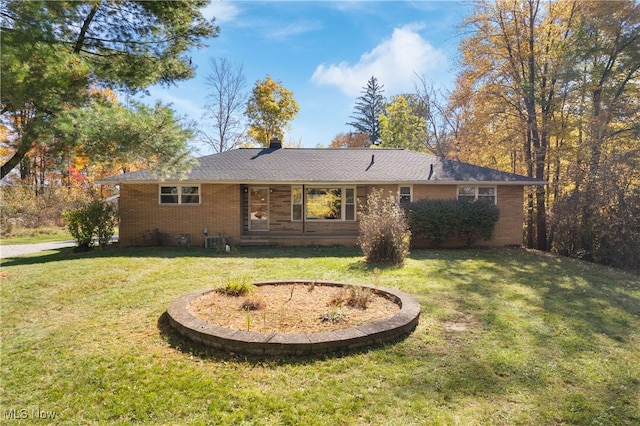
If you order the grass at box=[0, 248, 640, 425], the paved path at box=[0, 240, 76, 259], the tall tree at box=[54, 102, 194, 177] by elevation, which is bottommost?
the grass at box=[0, 248, 640, 425]

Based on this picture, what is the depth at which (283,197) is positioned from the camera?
15.2 metres

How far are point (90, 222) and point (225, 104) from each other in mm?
19288

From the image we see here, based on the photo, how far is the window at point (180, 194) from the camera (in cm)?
1336

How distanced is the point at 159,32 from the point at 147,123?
120 inches

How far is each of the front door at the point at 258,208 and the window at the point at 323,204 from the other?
1.18 meters

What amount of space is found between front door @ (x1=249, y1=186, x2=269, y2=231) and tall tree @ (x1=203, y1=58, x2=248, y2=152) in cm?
1492

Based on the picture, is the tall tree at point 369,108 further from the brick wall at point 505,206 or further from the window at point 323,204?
the brick wall at point 505,206

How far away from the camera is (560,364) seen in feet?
12.6

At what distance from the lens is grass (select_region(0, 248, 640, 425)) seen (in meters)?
2.93

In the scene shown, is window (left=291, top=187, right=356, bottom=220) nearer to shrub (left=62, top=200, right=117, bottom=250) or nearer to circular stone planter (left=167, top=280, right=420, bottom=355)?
shrub (left=62, top=200, right=117, bottom=250)

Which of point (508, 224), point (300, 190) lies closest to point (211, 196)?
point (300, 190)

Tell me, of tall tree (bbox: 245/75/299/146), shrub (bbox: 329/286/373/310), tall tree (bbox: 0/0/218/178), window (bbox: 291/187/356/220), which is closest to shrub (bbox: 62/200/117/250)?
tall tree (bbox: 0/0/218/178)

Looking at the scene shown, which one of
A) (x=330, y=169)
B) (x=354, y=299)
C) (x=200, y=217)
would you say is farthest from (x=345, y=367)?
(x=330, y=169)

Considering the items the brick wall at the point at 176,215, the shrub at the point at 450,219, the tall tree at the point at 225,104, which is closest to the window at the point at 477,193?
the shrub at the point at 450,219
